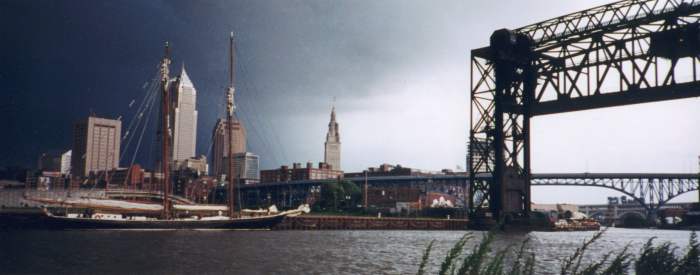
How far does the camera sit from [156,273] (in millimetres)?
28250

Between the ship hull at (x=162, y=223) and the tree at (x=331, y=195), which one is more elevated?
the tree at (x=331, y=195)

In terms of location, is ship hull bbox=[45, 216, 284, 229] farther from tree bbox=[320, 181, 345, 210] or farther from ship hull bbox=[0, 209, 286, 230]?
tree bbox=[320, 181, 345, 210]

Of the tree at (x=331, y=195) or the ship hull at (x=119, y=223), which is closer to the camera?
the ship hull at (x=119, y=223)

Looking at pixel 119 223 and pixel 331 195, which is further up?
pixel 331 195

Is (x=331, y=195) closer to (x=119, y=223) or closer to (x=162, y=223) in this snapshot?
(x=162, y=223)

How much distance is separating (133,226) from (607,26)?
217ft

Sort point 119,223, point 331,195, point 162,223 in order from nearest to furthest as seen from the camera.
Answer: point 119,223 < point 162,223 < point 331,195

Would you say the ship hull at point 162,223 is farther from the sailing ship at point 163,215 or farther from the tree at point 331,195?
the tree at point 331,195

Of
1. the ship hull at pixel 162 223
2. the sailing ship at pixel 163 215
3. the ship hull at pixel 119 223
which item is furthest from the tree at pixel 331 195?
the ship hull at pixel 119 223

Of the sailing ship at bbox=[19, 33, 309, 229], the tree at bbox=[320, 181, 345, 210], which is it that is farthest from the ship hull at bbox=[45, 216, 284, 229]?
the tree at bbox=[320, 181, 345, 210]

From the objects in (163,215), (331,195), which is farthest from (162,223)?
(331,195)

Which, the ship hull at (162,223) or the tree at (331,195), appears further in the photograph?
the tree at (331,195)

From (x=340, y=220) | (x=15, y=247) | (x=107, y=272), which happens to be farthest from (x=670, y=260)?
(x=340, y=220)

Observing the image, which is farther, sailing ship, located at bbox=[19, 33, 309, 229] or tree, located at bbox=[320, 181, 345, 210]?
tree, located at bbox=[320, 181, 345, 210]
